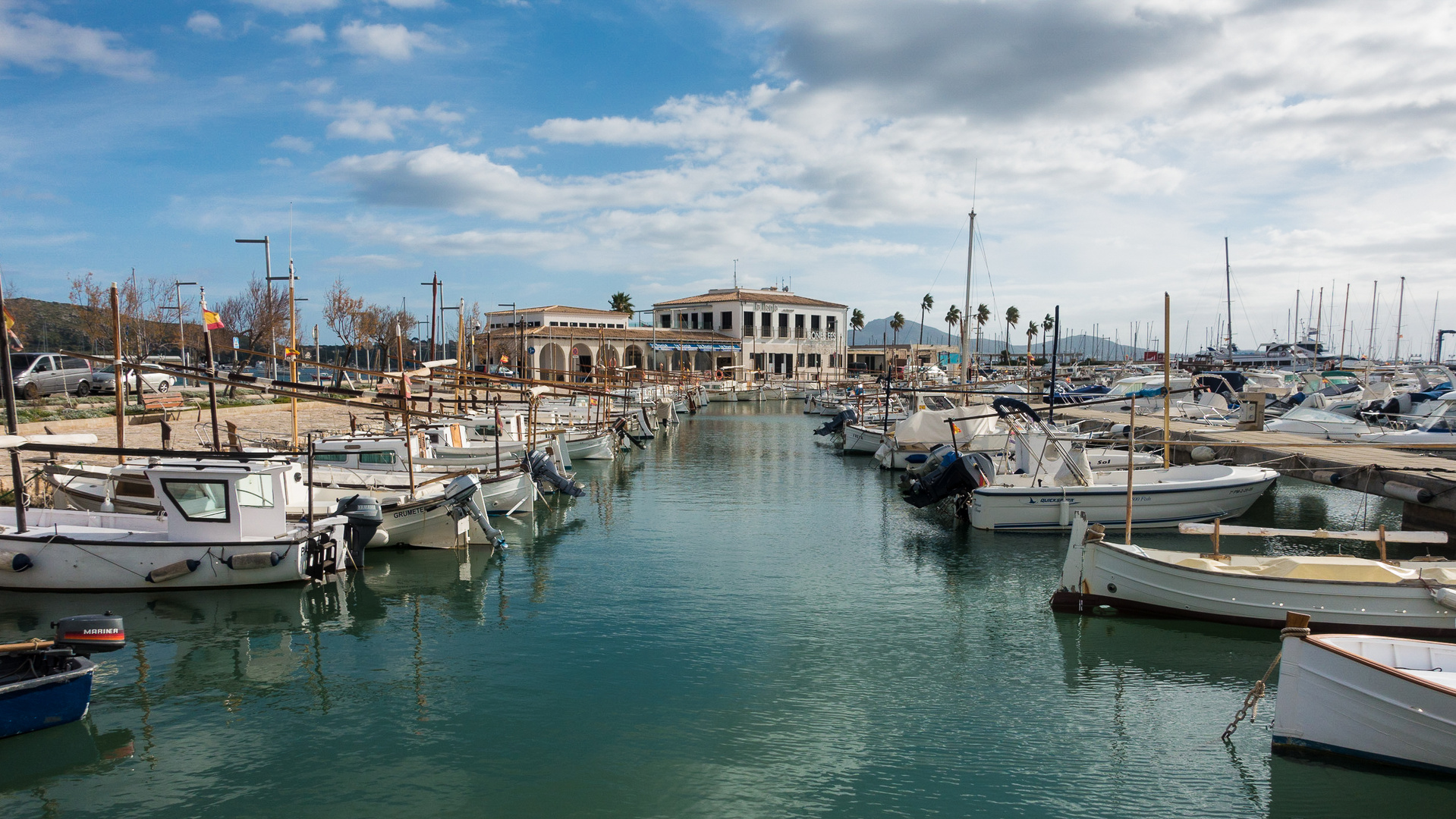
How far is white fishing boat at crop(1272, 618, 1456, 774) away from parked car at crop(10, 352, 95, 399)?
128 ft

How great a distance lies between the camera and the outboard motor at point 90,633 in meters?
11.9

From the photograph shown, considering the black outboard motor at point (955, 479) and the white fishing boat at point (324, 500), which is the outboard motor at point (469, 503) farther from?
the black outboard motor at point (955, 479)

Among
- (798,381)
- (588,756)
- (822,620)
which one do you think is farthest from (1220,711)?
(798,381)

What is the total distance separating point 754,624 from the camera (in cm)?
1631

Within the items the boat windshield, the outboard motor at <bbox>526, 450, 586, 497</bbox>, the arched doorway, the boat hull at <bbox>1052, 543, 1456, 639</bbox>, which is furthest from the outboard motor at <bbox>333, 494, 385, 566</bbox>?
the arched doorway

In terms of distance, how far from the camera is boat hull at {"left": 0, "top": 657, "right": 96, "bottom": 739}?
35.7 feet

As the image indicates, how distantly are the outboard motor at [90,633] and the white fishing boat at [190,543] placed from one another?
5.28m

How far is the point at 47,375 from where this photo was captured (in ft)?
115

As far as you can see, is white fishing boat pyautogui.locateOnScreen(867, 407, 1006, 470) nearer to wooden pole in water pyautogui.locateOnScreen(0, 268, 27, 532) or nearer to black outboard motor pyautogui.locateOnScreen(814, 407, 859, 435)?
black outboard motor pyautogui.locateOnScreen(814, 407, 859, 435)

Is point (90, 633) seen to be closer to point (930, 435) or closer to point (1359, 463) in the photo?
point (1359, 463)

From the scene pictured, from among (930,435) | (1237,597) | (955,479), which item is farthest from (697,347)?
(1237,597)

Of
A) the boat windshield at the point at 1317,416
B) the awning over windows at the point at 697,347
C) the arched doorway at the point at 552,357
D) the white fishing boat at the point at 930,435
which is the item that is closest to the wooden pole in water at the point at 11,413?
the white fishing boat at the point at 930,435

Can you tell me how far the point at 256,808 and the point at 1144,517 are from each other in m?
22.0

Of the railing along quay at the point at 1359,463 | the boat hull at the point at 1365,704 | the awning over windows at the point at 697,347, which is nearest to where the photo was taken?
the boat hull at the point at 1365,704
